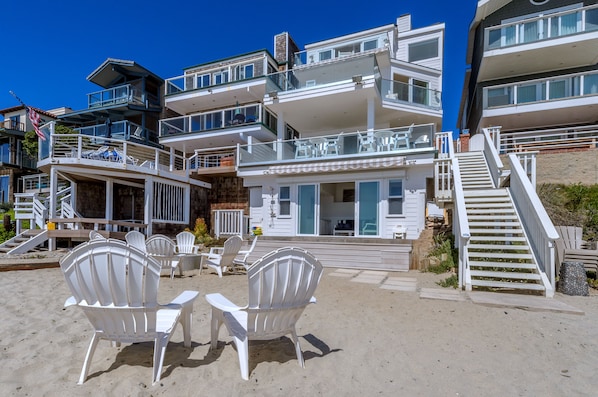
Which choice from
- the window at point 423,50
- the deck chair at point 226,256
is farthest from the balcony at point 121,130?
the window at point 423,50

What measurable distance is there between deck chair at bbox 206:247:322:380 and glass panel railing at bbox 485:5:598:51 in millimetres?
18034

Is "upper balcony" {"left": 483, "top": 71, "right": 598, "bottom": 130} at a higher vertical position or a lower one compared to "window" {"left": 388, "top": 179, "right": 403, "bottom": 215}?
higher

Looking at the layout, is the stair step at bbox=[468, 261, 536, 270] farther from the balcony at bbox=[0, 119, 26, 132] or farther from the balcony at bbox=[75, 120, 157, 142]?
the balcony at bbox=[0, 119, 26, 132]

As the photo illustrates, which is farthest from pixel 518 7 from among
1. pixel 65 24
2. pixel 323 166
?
pixel 65 24

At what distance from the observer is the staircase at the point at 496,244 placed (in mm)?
6137

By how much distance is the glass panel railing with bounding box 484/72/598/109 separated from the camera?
14250 mm

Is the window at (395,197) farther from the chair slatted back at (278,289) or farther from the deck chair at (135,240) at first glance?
the chair slatted back at (278,289)

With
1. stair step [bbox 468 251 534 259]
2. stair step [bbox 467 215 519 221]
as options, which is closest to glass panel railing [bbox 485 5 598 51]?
stair step [bbox 467 215 519 221]

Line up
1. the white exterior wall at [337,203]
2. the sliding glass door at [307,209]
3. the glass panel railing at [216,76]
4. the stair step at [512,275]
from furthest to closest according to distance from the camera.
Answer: the glass panel railing at [216,76] < the sliding glass door at [307,209] < the white exterior wall at [337,203] < the stair step at [512,275]

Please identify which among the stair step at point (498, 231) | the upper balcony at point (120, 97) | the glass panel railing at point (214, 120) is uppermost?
the upper balcony at point (120, 97)

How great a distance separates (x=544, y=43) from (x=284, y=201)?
14547mm

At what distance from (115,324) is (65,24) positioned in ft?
70.5

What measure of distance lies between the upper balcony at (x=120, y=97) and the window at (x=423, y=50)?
1825 cm

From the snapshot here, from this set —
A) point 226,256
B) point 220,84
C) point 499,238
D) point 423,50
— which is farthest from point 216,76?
point 499,238
